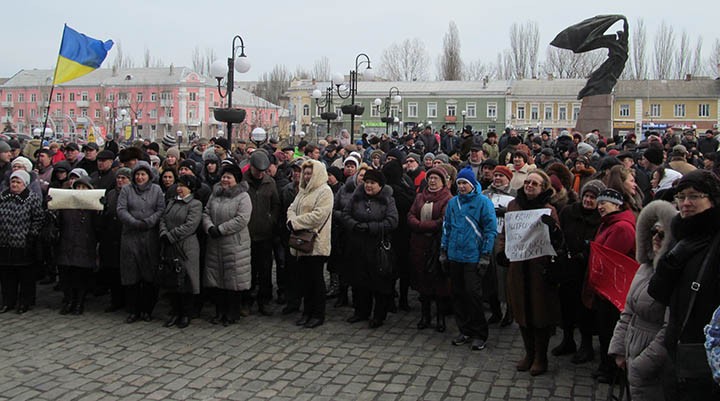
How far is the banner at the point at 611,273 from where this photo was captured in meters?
5.04

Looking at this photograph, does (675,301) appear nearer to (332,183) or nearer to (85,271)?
(332,183)

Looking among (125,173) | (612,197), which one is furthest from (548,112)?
(612,197)

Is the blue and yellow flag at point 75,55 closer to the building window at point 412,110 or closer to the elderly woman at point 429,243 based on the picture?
the elderly woman at point 429,243

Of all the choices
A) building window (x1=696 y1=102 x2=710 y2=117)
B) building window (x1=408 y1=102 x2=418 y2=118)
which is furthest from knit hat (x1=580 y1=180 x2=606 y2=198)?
building window (x1=408 y1=102 x2=418 y2=118)

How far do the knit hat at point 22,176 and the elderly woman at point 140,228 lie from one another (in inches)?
50.1

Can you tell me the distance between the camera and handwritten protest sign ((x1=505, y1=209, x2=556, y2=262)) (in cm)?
569

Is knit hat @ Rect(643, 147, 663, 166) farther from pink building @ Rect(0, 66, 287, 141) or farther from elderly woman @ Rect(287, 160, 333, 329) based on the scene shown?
pink building @ Rect(0, 66, 287, 141)

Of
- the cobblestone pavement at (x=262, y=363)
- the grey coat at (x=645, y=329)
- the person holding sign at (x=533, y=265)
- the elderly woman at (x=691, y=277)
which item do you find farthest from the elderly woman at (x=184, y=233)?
the elderly woman at (x=691, y=277)

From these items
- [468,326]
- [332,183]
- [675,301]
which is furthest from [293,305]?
[675,301]

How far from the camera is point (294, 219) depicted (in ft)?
23.8

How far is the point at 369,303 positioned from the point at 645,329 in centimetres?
396

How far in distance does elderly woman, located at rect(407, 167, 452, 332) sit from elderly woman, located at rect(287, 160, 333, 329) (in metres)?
0.91

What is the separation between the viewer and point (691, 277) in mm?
3283

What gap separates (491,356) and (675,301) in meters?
3.09
